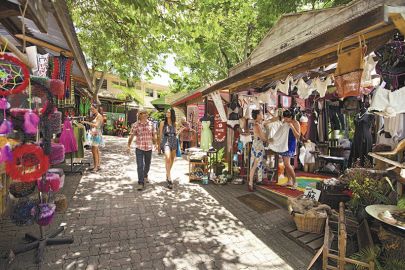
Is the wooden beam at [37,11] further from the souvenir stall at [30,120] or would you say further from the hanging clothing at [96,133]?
the hanging clothing at [96,133]

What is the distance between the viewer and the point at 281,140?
20.9 ft

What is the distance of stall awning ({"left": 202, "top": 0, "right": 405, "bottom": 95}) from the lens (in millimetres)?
2812

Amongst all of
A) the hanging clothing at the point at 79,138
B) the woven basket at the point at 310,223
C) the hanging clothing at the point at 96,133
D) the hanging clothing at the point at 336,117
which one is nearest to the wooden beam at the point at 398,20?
the woven basket at the point at 310,223

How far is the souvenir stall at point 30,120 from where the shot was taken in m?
2.18

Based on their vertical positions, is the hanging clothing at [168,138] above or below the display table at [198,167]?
above

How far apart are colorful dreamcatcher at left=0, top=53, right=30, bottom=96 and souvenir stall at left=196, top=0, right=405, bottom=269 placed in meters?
3.68

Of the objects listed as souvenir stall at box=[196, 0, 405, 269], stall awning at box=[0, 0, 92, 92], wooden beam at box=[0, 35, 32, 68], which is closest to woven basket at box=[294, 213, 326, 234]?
souvenir stall at box=[196, 0, 405, 269]

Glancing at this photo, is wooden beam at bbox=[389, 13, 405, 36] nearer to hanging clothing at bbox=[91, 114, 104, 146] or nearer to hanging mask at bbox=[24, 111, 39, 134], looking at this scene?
hanging mask at bbox=[24, 111, 39, 134]

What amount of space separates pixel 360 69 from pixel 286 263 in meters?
2.80

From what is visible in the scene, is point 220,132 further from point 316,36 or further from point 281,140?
→ point 316,36

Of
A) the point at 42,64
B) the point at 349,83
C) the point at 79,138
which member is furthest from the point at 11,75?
the point at 79,138

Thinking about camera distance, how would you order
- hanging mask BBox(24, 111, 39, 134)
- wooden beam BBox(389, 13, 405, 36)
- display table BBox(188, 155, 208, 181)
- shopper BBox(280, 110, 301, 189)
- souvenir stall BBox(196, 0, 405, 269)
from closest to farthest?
1. hanging mask BBox(24, 111, 39, 134)
2. wooden beam BBox(389, 13, 405, 36)
3. souvenir stall BBox(196, 0, 405, 269)
4. shopper BBox(280, 110, 301, 189)
5. display table BBox(188, 155, 208, 181)

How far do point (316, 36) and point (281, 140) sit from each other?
10.6 ft

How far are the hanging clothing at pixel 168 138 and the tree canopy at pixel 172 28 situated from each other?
7.21ft
